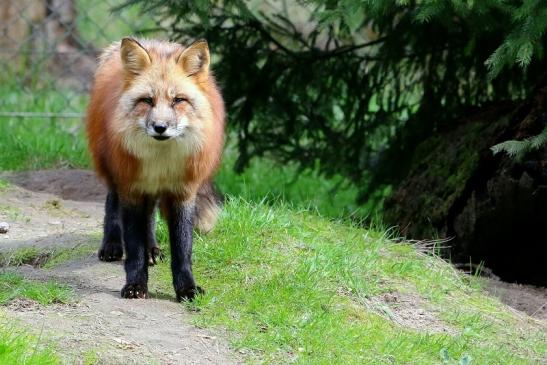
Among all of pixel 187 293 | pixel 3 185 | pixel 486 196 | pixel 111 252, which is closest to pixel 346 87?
pixel 486 196

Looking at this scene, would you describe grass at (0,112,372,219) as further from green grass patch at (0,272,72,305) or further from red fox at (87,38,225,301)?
green grass patch at (0,272,72,305)

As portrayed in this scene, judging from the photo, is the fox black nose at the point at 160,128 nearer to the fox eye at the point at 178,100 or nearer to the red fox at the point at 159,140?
the red fox at the point at 159,140

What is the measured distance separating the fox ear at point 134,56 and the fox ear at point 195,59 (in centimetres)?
18

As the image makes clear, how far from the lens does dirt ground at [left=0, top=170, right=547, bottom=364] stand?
14.0 ft

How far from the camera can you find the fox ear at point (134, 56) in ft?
16.0

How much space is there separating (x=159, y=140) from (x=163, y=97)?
0.73 ft

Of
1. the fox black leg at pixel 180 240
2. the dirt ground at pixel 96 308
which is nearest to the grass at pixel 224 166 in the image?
the dirt ground at pixel 96 308

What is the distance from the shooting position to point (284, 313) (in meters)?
4.77

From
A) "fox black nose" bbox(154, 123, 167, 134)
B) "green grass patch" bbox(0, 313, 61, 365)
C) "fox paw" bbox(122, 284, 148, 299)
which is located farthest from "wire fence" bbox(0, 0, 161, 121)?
"green grass patch" bbox(0, 313, 61, 365)

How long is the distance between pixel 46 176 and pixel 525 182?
12.8 ft

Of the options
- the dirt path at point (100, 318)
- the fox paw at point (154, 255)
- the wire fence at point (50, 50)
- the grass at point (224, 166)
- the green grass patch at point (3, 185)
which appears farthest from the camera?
the wire fence at point (50, 50)

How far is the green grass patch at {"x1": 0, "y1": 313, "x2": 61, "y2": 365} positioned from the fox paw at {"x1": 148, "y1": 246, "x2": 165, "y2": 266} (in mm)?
1412

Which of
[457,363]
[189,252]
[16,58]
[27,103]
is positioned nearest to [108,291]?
[189,252]

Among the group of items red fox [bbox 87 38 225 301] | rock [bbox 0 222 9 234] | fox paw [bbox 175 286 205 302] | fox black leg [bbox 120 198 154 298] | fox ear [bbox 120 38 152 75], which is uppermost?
fox ear [bbox 120 38 152 75]
